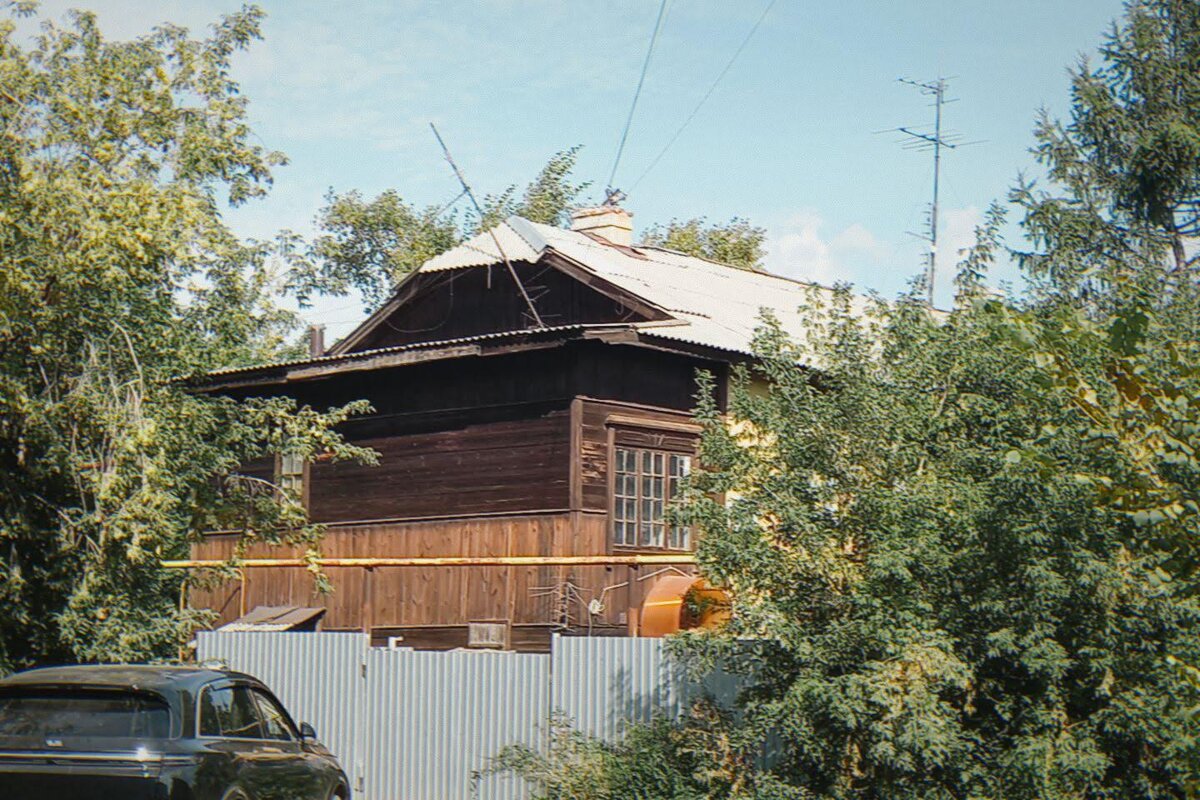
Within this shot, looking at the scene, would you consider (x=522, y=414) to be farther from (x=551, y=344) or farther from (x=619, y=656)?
(x=619, y=656)

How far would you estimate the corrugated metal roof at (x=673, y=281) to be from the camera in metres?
22.3

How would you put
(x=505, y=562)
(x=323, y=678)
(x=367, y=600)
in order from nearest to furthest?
(x=323, y=678)
(x=505, y=562)
(x=367, y=600)

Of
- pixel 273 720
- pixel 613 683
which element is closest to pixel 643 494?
pixel 613 683

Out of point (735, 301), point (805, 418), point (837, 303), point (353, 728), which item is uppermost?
point (735, 301)

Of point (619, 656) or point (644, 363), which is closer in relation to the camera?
point (619, 656)

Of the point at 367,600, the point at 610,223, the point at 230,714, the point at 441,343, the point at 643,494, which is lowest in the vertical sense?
the point at 230,714

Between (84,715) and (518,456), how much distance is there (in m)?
11.3

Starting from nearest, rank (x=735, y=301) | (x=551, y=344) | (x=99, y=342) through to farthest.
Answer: (x=99, y=342)
(x=551, y=344)
(x=735, y=301)

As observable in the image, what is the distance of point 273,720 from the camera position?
12680mm

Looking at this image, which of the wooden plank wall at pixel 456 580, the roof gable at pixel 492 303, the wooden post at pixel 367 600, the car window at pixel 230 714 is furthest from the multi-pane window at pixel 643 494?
the car window at pixel 230 714

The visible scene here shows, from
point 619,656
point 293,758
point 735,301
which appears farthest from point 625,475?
point 293,758

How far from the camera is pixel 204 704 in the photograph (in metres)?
11.2

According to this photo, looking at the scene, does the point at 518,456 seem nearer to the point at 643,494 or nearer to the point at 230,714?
the point at 643,494

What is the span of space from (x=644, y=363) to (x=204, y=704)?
11582 millimetres
